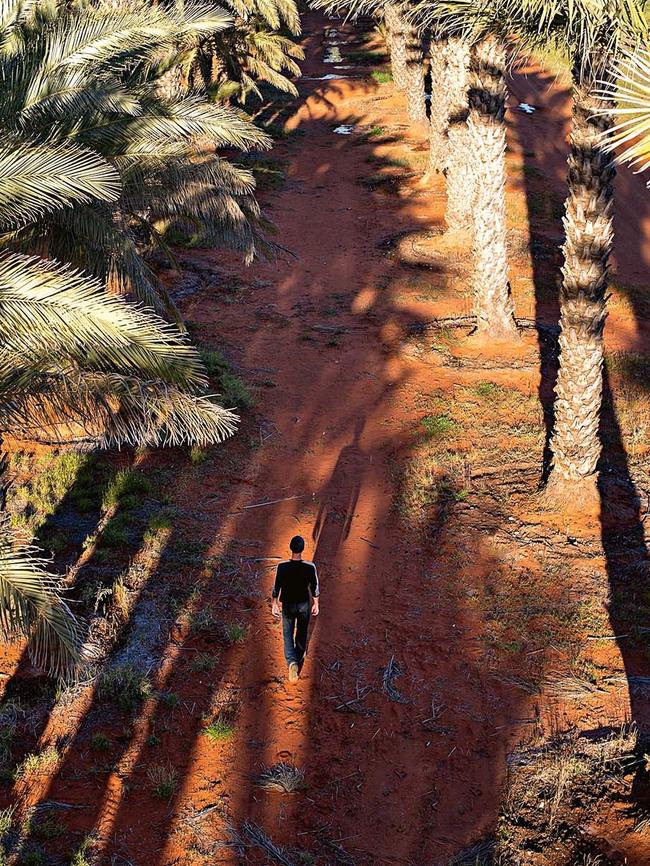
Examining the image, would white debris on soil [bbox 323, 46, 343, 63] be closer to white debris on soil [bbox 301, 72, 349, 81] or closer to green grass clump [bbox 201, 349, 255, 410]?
white debris on soil [bbox 301, 72, 349, 81]

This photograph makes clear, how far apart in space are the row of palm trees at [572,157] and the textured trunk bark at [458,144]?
195 inches

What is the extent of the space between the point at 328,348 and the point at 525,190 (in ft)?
36.6

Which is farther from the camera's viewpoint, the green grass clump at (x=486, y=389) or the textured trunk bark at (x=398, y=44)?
the textured trunk bark at (x=398, y=44)

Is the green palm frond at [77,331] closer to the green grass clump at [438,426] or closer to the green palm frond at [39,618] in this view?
the green palm frond at [39,618]

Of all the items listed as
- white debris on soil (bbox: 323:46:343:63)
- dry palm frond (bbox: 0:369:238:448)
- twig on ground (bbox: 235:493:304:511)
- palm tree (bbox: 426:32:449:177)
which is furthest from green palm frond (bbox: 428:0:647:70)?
white debris on soil (bbox: 323:46:343:63)

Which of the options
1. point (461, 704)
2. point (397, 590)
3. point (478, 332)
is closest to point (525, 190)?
point (478, 332)

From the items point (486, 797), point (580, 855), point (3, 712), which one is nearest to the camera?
point (580, 855)

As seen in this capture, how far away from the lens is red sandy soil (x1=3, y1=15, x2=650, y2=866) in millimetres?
6094

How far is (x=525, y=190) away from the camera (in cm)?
2252

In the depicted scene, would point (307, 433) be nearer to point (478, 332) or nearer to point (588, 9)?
point (478, 332)

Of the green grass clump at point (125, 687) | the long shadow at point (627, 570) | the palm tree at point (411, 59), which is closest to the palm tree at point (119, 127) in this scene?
the green grass clump at point (125, 687)

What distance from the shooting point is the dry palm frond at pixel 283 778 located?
6297 millimetres

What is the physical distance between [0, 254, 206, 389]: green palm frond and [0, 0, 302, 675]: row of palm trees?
0.01 m

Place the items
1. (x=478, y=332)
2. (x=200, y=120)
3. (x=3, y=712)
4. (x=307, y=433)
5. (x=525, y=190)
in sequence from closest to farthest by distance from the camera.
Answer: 1. (x=3, y=712)
2. (x=200, y=120)
3. (x=307, y=433)
4. (x=478, y=332)
5. (x=525, y=190)
